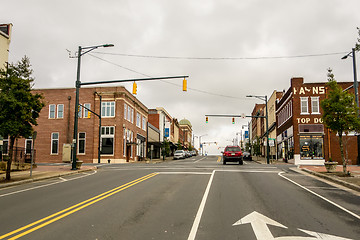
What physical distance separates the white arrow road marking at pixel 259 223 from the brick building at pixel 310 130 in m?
31.5

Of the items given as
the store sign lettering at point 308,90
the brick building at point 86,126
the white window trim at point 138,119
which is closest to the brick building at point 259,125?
the white window trim at point 138,119

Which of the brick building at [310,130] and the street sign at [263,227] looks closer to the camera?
the street sign at [263,227]

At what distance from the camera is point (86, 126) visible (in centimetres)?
4522

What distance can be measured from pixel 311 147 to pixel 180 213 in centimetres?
3304

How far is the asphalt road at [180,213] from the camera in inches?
259

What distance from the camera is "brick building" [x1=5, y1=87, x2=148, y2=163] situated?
4462 centimetres

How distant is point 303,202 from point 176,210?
172 inches

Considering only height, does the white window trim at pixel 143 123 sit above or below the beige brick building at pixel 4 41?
below

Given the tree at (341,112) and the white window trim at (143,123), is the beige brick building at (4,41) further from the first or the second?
the white window trim at (143,123)

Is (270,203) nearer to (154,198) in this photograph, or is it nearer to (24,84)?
(154,198)

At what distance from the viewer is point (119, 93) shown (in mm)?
45531

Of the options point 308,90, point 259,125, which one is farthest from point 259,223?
point 259,125

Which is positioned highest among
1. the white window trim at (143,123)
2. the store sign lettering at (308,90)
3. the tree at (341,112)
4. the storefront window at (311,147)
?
the store sign lettering at (308,90)

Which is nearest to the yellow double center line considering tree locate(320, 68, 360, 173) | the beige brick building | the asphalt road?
the asphalt road
